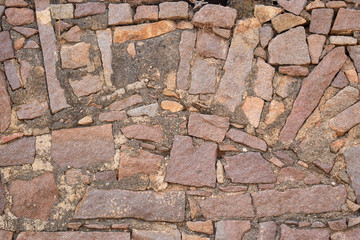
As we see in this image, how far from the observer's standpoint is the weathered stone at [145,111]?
312cm

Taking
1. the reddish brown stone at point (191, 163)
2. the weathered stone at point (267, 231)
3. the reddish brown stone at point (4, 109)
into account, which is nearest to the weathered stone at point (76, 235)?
the reddish brown stone at point (191, 163)

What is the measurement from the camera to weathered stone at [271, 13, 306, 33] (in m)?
3.12

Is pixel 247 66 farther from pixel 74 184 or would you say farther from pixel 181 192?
pixel 74 184

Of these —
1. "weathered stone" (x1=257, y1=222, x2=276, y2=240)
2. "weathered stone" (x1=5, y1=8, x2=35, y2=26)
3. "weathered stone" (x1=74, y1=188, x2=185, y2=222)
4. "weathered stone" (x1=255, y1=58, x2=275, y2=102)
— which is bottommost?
"weathered stone" (x1=257, y1=222, x2=276, y2=240)

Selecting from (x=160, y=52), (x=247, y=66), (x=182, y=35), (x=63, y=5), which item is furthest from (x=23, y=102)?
(x=247, y=66)

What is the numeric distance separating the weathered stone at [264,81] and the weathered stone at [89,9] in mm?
1271

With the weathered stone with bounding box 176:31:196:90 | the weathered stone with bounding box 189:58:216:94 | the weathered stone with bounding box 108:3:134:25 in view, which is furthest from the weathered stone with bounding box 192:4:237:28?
the weathered stone with bounding box 108:3:134:25

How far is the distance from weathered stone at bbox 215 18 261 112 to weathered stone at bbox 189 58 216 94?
0.23 feet

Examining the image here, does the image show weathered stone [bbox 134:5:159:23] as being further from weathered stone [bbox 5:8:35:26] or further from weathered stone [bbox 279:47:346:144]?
weathered stone [bbox 279:47:346:144]

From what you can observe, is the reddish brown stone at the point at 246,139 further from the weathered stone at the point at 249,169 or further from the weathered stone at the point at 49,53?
the weathered stone at the point at 49,53

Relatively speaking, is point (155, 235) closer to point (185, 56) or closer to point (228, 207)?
point (228, 207)

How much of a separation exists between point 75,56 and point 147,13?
630 millimetres

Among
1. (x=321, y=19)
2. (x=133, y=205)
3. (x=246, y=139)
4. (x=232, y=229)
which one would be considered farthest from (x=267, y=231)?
(x=321, y=19)

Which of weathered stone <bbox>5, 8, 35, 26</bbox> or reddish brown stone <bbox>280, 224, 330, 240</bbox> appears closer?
reddish brown stone <bbox>280, 224, 330, 240</bbox>
